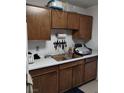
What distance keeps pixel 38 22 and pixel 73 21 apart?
1.06 m

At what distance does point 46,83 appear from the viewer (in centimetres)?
199

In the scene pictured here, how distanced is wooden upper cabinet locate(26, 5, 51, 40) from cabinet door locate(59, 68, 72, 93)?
0.90 meters

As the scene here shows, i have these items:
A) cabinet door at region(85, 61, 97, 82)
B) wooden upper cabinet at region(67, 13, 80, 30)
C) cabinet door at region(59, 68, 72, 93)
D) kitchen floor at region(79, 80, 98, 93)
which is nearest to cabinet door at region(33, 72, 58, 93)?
cabinet door at region(59, 68, 72, 93)

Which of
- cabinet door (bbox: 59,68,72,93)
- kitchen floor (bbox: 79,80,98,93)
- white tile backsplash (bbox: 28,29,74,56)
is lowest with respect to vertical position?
kitchen floor (bbox: 79,80,98,93)

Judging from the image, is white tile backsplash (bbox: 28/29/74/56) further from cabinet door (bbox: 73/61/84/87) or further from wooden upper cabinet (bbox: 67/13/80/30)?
cabinet door (bbox: 73/61/84/87)

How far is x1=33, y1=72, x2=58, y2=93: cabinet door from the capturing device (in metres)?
1.87

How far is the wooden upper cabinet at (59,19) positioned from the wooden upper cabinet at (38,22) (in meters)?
0.13

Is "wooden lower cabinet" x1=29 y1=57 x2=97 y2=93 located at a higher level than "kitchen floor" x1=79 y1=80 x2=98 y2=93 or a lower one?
higher

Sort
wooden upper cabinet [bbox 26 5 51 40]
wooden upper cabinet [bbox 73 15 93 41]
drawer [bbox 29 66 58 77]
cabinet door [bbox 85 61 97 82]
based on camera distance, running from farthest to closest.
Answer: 1. wooden upper cabinet [bbox 73 15 93 41]
2. cabinet door [bbox 85 61 97 82]
3. wooden upper cabinet [bbox 26 5 51 40]
4. drawer [bbox 29 66 58 77]

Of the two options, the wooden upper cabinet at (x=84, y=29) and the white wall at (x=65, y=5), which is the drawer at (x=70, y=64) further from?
Result: the white wall at (x=65, y=5)
